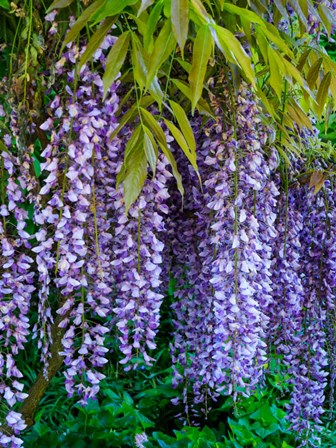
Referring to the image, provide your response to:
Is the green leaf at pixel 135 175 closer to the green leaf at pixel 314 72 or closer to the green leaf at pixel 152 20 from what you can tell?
the green leaf at pixel 152 20

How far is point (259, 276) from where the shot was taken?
1540 millimetres

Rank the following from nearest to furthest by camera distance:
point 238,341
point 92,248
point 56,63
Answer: point 56,63 → point 92,248 → point 238,341

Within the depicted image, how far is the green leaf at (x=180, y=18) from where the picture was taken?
2.50 ft

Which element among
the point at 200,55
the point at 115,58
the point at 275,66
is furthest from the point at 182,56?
the point at 275,66

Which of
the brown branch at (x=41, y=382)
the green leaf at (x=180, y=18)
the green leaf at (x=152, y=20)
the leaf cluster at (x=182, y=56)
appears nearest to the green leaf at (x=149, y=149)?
the leaf cluster at (x=182, y=56)

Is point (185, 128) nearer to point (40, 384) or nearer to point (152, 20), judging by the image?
point (152, 20)

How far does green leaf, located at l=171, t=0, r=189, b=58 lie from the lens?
0.76 metres

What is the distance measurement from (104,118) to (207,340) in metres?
0.71

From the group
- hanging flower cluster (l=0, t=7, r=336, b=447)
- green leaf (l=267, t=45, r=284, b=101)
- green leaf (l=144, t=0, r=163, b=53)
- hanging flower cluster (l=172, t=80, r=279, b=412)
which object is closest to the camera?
green leaf (l=144, t=0, r=163, b=53)

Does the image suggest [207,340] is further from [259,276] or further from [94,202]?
[94,202]

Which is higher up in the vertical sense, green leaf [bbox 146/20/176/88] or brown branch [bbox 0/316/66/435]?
green leaf [bbox 146/20/176/88]

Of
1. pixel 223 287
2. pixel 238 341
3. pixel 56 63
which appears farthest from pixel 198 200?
pixel 56 63

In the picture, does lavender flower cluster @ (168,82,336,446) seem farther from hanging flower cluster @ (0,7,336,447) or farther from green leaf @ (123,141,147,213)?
green leaf @ (123,141,147,213)

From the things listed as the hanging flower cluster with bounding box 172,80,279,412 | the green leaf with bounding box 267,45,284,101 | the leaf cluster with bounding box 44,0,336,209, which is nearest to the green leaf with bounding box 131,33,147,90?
the leaf cluster with bounding box 44,0,336,209
